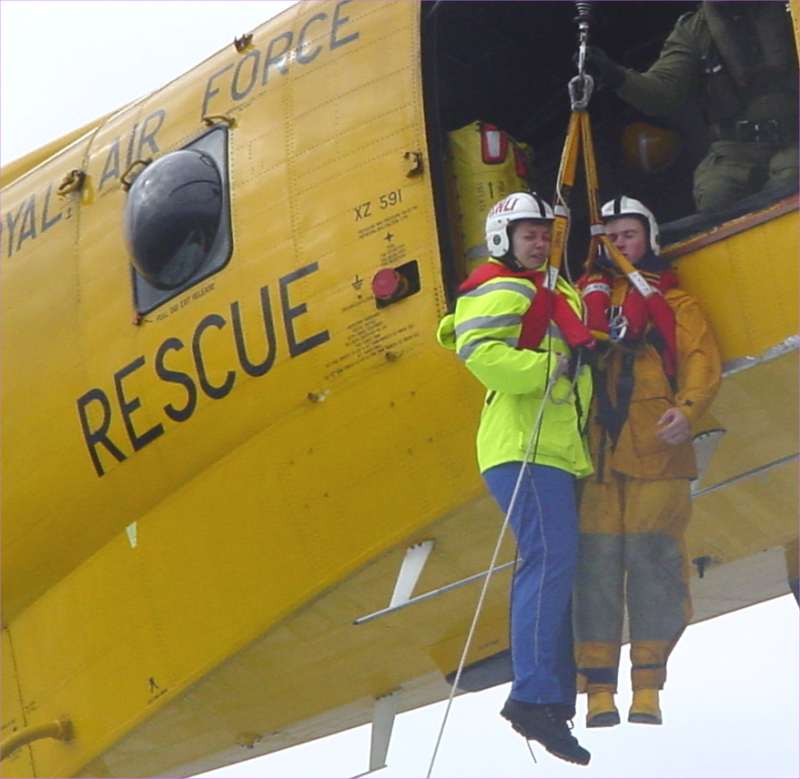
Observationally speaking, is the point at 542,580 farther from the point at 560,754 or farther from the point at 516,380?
the point at 516,380

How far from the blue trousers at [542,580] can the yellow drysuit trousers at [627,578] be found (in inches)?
4.3

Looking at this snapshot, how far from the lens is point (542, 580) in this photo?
780 cm

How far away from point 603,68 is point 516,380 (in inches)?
68.8

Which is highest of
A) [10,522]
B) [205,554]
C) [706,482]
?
[10,522]

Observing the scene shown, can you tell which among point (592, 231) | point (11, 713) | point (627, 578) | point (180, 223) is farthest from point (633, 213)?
point (11, 713)

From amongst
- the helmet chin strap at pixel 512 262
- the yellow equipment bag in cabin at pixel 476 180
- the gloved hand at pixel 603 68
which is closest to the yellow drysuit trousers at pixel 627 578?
the helmet chin strap at pixel 512 262

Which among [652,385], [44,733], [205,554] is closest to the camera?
[652,385]

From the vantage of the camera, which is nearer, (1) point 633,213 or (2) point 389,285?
(1) point 633,213

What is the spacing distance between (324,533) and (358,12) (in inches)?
100

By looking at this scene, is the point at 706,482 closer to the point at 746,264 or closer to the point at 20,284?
the point at 746,264

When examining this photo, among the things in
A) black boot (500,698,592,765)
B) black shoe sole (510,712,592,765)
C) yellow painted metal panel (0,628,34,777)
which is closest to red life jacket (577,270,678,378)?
black boot (500,698,592,765)

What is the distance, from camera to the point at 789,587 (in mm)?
10461

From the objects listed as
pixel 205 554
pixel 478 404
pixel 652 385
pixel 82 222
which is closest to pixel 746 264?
pixel 652 385

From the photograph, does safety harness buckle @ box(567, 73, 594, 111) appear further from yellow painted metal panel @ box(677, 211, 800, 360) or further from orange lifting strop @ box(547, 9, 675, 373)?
yellow painted metal panel @ box(677, 211, 800, 360)
